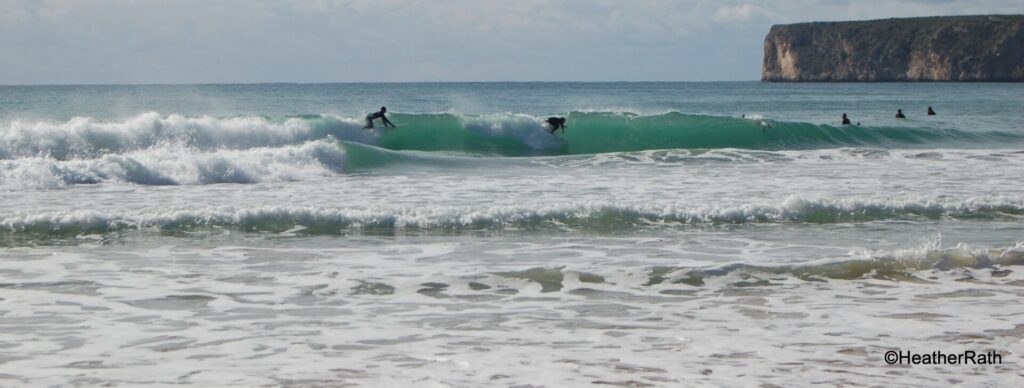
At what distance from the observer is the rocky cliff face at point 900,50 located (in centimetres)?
11406

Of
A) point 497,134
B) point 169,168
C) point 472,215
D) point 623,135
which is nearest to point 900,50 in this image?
point 623,135

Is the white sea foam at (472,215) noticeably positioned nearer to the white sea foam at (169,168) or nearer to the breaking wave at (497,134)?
the white sea foam at (169,168)

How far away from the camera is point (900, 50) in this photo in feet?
406

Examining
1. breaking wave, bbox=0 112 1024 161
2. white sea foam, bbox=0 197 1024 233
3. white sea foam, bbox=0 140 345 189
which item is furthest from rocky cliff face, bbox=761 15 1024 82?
white sea foam, bbox=0 197 1024 233

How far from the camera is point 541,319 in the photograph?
681cm

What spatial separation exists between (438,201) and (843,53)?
123212 mm

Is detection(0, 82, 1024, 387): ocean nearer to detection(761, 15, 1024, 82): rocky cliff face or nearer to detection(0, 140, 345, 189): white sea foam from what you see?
detection(0, 140, 345, 189): white sea foam

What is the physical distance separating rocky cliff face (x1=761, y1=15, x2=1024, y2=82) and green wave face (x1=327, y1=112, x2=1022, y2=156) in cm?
9515

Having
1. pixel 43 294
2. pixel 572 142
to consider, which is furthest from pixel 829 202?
pixel 572 142

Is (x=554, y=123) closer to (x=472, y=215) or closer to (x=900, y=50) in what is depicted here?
(x=472, y=215)

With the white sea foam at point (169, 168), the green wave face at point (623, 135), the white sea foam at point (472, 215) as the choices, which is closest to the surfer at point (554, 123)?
the green wave face at point (623, 135)

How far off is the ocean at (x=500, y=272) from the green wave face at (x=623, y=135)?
21.7 ft

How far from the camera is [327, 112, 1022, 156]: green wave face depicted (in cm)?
2517

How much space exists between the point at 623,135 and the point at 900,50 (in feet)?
354
